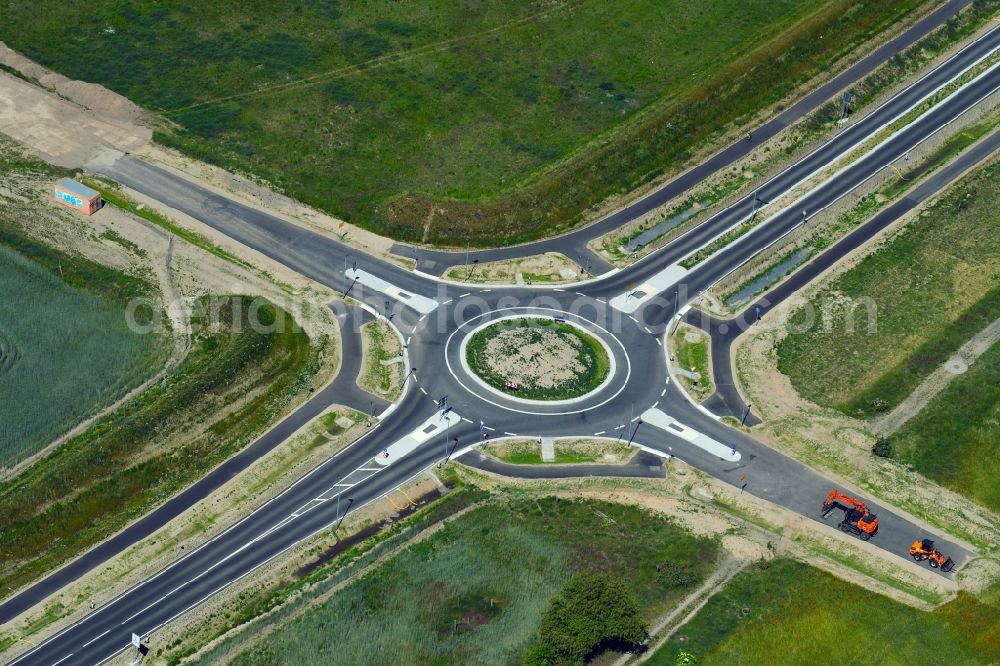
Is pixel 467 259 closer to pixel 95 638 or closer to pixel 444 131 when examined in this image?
pixel 444 131

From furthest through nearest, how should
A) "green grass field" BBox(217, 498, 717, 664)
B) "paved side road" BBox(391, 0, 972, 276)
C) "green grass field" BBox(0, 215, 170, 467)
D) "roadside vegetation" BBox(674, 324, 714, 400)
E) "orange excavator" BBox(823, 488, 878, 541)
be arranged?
"paved side road" BBox(391, 0, 972, 276) → "roadside vegetation" BBox(674, 324, 714, 400) → "green grass field" BBox(0, 215, 170, 467) → "orange excavator" BBox(823, 488, 878, 541) → "green grass field" BBox(217, 498, 717, 664)

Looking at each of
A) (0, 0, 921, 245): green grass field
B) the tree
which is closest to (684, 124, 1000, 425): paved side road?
(0, 0, 921, 245): green grass field

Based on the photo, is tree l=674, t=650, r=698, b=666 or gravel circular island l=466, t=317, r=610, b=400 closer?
tree l=674, t=650, r=698, b=666

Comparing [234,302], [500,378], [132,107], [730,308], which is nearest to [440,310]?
[500,378]

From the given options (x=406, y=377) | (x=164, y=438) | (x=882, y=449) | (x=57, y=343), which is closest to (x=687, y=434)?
(x=882, y=449)

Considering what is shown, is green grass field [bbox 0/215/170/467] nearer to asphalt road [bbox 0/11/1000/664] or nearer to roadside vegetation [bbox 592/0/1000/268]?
asphalt road [bbox 0/11/1000/664]

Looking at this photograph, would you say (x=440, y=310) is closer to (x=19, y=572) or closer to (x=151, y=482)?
(x=151, y=482)

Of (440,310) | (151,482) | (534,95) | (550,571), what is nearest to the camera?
(550,571)
